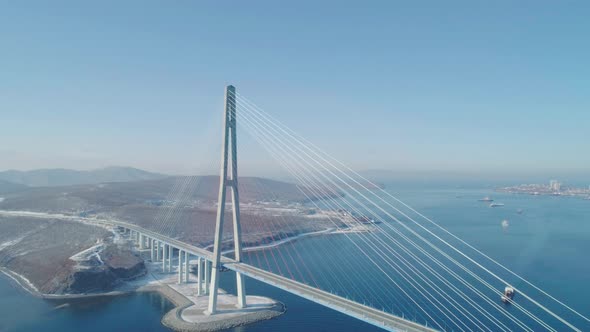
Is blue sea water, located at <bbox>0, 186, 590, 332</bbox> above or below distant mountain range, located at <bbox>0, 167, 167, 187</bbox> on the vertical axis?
below

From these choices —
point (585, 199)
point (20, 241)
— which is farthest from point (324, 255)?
point (585, 199)

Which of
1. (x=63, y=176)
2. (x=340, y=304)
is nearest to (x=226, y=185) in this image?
(x=340, y=304)

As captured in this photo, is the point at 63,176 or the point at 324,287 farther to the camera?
the point at 63,176

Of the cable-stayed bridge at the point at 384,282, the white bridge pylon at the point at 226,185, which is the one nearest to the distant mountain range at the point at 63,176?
the cable-stayed bridge at the point at 384,282

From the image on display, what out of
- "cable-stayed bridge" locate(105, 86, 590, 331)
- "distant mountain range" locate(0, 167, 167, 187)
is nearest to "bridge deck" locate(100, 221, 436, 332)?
"cable-stayed bridge" locate(105, 86, 590, 331)

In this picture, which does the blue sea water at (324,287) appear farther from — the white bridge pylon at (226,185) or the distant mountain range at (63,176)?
the distant mountain range at (63,176)

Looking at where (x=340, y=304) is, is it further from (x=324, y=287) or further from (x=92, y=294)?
(x=92, y=294)

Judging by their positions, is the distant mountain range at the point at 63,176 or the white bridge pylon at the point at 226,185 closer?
the white bridge pylon at the point at 226,185

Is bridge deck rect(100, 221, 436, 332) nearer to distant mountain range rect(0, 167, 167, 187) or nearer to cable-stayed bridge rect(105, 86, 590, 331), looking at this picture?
cable-stayed bridge rect(105, 86, 590, 331)

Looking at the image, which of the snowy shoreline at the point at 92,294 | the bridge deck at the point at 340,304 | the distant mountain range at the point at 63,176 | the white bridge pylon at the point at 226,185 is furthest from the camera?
the distant mountain range at the point at 63,176

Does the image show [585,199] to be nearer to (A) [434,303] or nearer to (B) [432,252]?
(B) [432,252]

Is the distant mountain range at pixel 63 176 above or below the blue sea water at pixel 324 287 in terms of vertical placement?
above
